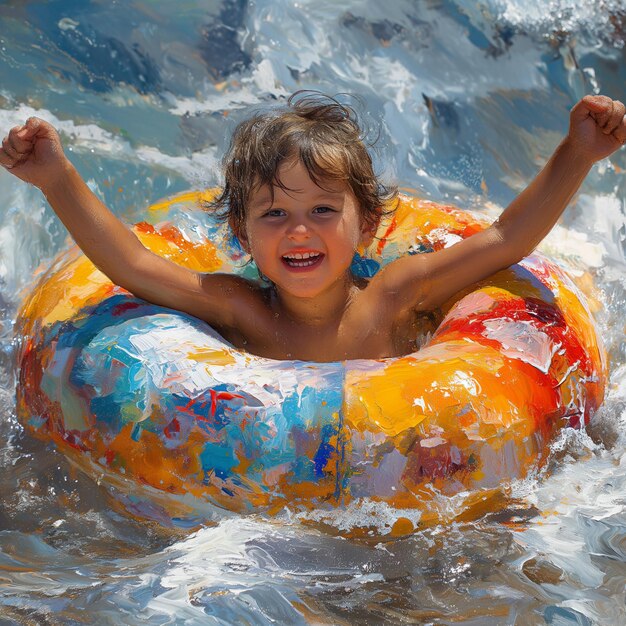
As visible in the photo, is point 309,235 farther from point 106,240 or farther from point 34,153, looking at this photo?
point 34,153

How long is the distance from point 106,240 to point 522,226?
1097 millimetres

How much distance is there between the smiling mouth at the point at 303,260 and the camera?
2.69 metres

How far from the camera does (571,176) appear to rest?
2.73 metres

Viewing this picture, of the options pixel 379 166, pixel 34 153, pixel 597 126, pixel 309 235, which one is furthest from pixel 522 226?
pixel 379 166

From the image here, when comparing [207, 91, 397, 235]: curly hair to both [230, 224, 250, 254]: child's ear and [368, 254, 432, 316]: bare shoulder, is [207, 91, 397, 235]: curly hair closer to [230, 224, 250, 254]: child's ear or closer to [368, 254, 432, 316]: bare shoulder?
[230, 224, 250, 254]: child's ear

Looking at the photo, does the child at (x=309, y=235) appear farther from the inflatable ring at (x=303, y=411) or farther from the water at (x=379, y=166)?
the water at (x=379, y=166)

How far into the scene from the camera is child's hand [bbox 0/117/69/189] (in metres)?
2.48

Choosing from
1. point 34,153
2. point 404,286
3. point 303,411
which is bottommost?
point 303,411

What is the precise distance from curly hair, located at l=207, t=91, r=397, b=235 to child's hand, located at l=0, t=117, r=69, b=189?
504 millimetres

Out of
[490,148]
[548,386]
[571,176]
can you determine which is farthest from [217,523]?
[490,148]

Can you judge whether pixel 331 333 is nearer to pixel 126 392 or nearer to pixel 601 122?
pixel 126 392

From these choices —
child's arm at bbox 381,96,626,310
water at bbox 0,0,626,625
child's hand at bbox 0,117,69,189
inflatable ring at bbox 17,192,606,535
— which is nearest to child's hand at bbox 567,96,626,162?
child's arm at bbox 381,96,626,310

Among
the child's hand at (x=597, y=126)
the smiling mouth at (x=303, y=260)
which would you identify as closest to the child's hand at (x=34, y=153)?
the smiling mouth at (x=303, y=260)

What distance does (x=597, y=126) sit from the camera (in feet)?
8.79
